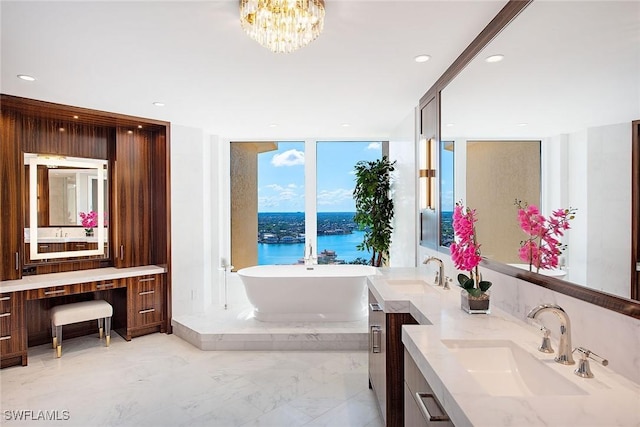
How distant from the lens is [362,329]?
3811 mm

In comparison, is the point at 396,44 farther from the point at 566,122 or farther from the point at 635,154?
the point at 635,154

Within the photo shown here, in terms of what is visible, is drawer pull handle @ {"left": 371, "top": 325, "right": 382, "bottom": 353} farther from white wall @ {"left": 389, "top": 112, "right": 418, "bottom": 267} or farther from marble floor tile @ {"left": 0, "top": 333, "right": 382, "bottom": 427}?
white wall @ {"left": 389, "top": 112, "right": 418, "bottom": 267}

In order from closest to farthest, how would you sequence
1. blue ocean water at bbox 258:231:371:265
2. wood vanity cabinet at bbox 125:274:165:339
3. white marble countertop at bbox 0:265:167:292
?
1. white marble countertop at bbox 0:265:167:292
2. wood vanity cabinet at bbox 125:274:165:339
3. blue ocean water at bbox 258:231:371:265

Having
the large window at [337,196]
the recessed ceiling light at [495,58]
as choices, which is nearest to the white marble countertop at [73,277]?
the large window at [337,196]

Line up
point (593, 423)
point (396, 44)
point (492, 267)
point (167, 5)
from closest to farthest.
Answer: point (593, 423), point (167, 5), point (492, 267), point (396, 44)

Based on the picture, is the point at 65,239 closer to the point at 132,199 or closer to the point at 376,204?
the point at 132,199

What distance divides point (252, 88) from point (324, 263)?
2.98 meters

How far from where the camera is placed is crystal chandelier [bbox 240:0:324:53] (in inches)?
71.0

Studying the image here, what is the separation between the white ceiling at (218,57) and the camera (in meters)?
1.93

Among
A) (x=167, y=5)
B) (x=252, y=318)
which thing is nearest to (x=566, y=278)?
(x=167, y=5)

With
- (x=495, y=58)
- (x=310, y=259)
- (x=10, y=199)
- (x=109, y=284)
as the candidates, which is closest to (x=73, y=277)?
(x=109, y=284)

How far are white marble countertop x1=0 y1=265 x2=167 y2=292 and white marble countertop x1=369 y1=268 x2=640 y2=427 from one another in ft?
11.2

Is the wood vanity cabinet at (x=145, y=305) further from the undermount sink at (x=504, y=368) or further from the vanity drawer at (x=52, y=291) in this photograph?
the undermount sink at (x=504, y=368)

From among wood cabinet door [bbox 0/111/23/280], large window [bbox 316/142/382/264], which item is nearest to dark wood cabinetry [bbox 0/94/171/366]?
wood cabinet door [bbox 0/111/23/280]
